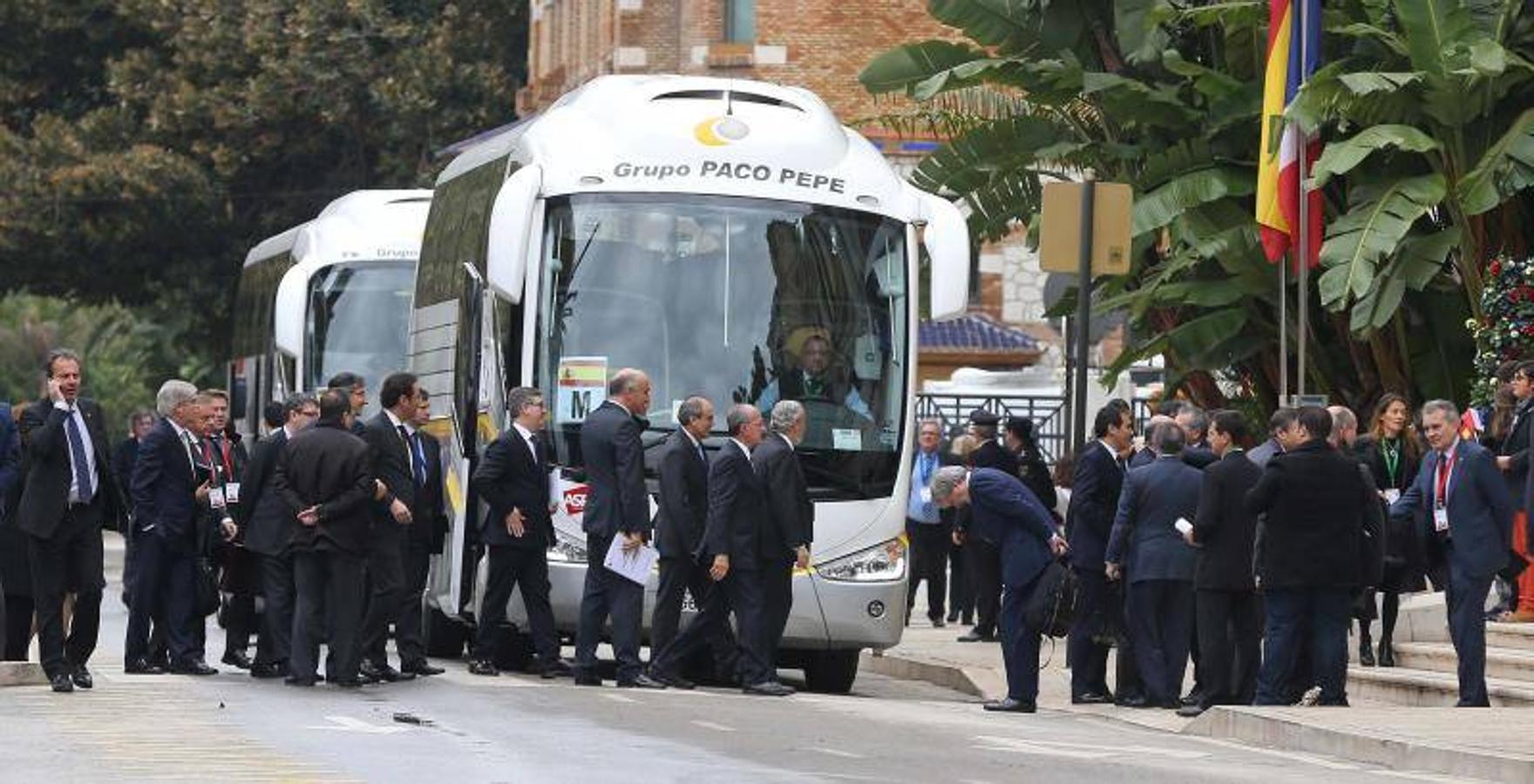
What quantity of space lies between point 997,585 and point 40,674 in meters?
9.47

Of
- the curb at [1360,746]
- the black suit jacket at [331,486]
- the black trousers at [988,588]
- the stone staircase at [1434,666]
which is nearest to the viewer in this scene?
the curb at [1360,746]

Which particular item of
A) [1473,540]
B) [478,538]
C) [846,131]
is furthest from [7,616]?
[1473,540]

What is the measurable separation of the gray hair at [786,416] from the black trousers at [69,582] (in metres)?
3.93

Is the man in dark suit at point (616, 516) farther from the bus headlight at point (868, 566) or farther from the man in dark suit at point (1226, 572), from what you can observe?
the man in dark suit at point (1226, 572)

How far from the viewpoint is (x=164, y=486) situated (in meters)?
21.6

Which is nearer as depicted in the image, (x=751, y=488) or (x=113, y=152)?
(x=751, y=488)

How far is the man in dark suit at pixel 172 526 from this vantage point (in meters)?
21.6

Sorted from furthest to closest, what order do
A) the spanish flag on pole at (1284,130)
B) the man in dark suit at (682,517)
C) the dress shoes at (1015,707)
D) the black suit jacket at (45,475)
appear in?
the spanish flag on pole at (1284,130) < the man in dark suit at (682,517) < the dress shoes at (1015,707) < the black suit jacket at (45,475)

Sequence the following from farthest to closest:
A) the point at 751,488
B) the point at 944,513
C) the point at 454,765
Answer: the point at 944,513 → the point at 751,488 → the point at 454,765

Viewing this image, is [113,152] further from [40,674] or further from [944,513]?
[40,674]

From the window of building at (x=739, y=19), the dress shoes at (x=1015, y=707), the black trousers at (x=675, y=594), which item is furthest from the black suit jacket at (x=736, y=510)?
the window of building at (x=739, y=19)

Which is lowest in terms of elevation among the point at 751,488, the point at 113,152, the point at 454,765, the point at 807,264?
the point at 454,765

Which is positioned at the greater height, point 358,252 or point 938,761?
point 358,252

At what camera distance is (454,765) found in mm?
15125
